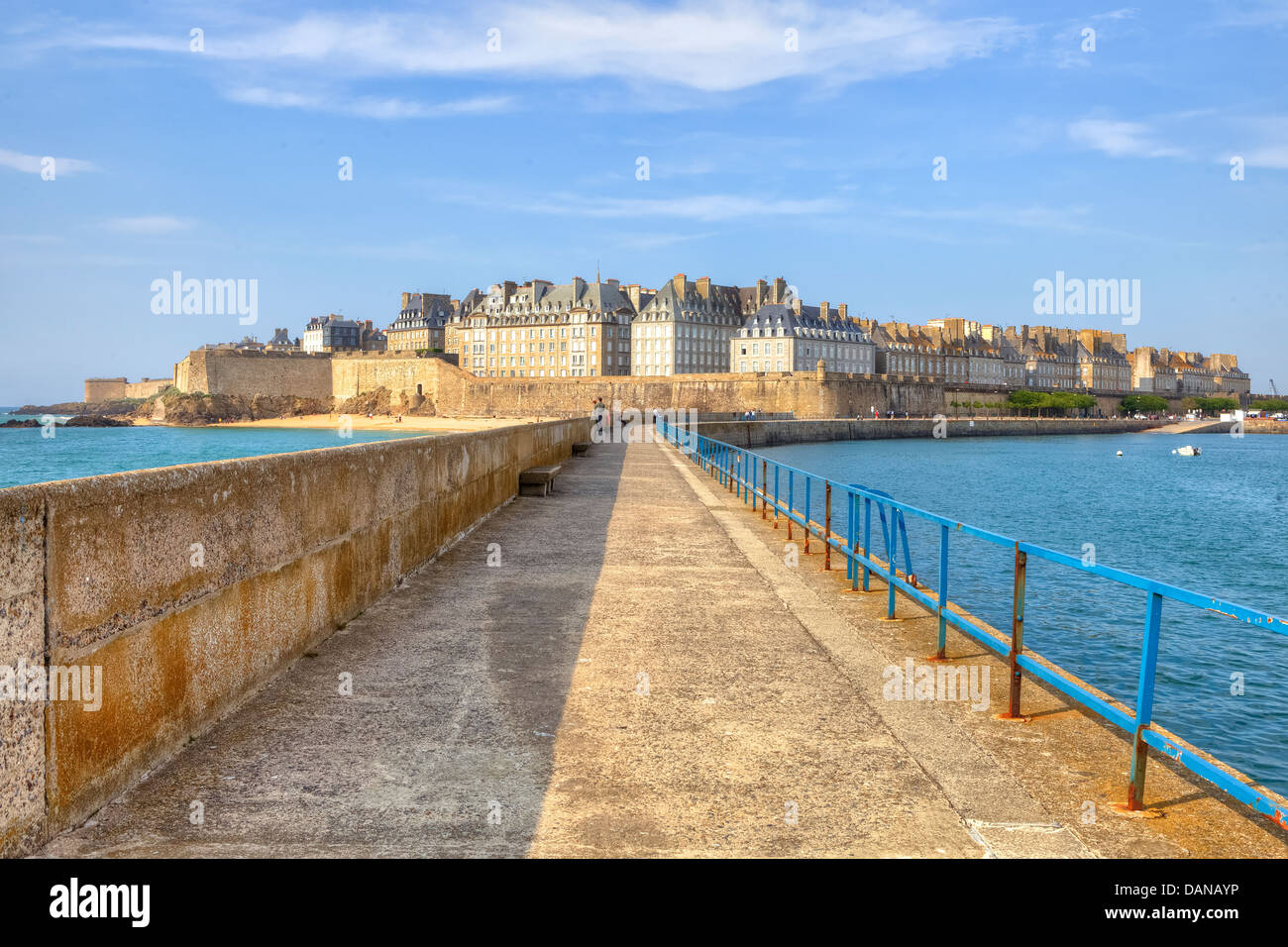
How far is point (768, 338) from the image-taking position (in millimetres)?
106688

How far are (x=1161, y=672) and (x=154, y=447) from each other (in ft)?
243

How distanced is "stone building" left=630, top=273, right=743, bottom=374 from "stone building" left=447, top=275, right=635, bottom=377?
263 cm

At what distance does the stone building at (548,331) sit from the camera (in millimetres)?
113250

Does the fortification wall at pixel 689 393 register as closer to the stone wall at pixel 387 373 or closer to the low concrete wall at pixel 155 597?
the stone wall at pixel 387 373

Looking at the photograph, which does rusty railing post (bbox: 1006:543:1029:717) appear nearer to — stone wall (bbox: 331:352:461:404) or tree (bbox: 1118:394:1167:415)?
stone wall (bbox: 331:352:461:404)

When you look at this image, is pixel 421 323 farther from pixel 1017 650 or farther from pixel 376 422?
pixel 1017 650

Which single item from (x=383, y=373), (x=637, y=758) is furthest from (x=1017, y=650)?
(x=383, y=373)

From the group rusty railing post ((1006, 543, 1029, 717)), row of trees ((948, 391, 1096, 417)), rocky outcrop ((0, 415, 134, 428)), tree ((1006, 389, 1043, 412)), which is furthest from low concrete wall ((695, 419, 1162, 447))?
rocky outcrop ((0, 415, 134, 428))

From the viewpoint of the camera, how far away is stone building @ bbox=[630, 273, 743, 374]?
109m

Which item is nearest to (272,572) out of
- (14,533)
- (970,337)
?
(14,533)

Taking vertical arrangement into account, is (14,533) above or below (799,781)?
above

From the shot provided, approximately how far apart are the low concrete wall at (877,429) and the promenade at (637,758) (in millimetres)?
47909
